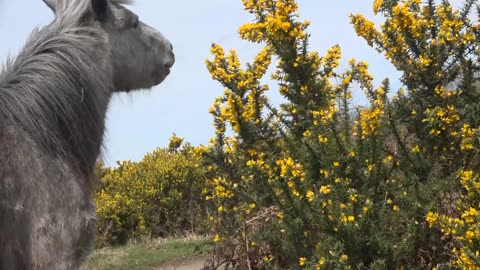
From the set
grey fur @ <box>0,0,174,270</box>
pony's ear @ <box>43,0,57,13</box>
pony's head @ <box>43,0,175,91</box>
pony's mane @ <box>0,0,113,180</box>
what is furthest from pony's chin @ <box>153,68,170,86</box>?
pony's ear @ <box>43,0,57,13</box>

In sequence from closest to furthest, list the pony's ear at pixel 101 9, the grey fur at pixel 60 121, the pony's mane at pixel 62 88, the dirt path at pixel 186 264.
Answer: the grey fur at pixel 60 121, the pony's mane at pixel 62 88, the pony's ear at pixel 101 9, the dirt path at pixel 186 264

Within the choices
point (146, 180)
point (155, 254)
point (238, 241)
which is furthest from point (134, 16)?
point (146, 180)

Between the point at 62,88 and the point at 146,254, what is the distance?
5.18 metres

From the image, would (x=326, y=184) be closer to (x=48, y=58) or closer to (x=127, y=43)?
(x=127, y=43)

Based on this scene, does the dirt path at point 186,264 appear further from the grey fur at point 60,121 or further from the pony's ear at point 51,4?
the pony's ear at point 51,4

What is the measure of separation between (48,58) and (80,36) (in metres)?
0.26

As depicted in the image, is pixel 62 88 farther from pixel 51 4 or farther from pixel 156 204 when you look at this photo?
pixel 156 204

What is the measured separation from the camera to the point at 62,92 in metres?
4.09

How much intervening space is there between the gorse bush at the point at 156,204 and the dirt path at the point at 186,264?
257 cm

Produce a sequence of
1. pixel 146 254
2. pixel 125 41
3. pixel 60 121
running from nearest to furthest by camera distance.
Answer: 1. pixel 60 121
2. pixel 125 41
3. pixel 146 254

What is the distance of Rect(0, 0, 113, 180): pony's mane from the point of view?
3.91 m

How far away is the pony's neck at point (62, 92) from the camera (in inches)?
154

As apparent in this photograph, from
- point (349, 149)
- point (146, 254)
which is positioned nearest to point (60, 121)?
point (349, 149)

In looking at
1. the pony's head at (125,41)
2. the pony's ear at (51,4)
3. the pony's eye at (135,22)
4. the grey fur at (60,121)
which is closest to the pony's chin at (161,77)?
the pony's head at (125,41)
